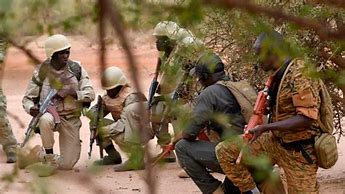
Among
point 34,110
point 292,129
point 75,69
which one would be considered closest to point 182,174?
point 75,69

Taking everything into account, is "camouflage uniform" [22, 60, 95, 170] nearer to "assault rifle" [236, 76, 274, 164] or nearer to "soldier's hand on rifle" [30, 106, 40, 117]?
"soldier's hand on rifle" [30, 106, 40, 117]

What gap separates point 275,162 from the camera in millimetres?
6484

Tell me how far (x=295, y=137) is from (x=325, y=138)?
19 cm

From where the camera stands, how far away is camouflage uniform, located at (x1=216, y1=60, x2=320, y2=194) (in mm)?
6098

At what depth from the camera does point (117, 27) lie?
1882 millimetres

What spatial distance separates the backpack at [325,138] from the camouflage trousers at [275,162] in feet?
0.19

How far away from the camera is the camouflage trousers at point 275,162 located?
6.26 metres

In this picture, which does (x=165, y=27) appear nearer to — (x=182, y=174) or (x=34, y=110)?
(x=182, y=174)

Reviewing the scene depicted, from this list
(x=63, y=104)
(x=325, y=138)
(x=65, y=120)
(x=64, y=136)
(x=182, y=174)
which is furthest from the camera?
(x=64, y=136)

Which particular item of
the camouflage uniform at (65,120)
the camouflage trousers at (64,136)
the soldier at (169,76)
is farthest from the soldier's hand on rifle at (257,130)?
the camouflage trousers at (64,136)

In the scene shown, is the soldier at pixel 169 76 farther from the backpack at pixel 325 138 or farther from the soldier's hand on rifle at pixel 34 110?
the soldier's hand on rifle at pixel 34 110

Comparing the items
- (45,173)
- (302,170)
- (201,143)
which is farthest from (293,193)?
(45,173)

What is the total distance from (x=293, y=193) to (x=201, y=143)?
1.24 meters

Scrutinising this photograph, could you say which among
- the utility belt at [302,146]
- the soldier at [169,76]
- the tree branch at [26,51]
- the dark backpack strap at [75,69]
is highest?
the tree branch at [26,51]
